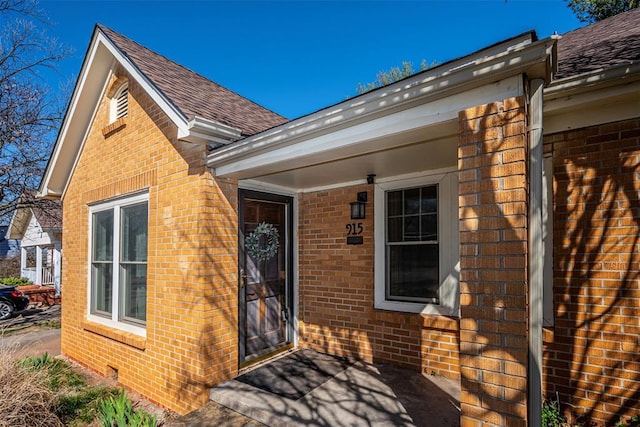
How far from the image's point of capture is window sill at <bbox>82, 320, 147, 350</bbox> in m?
4.56

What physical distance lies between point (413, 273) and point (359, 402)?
1.71m

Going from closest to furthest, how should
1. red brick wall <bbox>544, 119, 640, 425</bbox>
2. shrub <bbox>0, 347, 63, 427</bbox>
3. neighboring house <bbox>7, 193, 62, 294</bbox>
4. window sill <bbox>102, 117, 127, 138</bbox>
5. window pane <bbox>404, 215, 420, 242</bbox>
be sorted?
red brick wall <bbox>544, 119, 640, 425</bbox>
shrub <bbox>0, 347, 63, 427</bbox>
window pane <bbox>404, 215, 420, 242</bbox>
window sill <bbox>102, 117, 127, 138</bbox>
neighboring house <bbox>7, 193, 62, 294</bbox>

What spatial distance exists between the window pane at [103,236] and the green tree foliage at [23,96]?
20.6ft

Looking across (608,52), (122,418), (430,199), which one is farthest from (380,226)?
(122,418)

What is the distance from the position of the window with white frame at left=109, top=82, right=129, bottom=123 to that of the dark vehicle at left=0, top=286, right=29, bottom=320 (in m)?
9.91

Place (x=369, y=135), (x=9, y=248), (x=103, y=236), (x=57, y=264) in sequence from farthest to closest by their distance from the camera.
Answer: (x=9, y=248), (x=57, y=264), (x=103, y=236), (x=369, y=135)

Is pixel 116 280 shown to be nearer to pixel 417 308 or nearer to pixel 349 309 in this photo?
pixel 349 309

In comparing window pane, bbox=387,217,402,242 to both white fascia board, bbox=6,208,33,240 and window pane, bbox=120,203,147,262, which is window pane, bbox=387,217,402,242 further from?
white fascia board, bbox=6,208,33,240

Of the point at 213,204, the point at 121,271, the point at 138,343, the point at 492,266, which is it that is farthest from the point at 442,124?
the point at 121,271

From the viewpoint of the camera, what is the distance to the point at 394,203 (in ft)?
14.9

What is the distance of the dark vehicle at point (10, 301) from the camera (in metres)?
11.0

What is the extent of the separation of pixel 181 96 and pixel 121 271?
293cm

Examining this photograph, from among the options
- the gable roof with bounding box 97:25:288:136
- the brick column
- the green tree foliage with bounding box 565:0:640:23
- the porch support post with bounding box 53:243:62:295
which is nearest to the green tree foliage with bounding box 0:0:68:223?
the porch support post with bounding box 53:243:62:295

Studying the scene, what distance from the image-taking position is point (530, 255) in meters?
2.05
